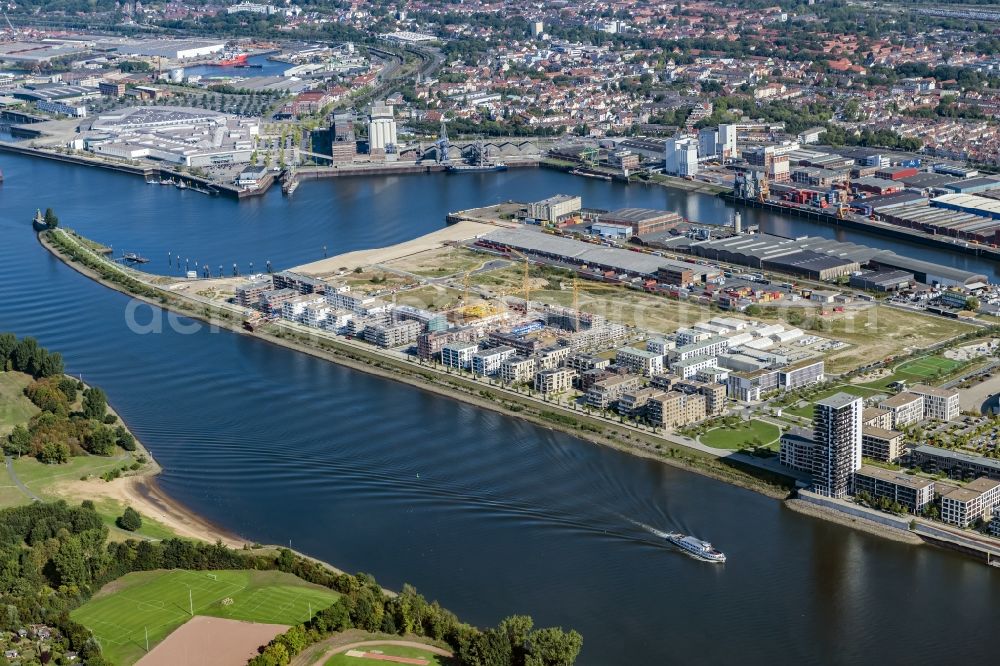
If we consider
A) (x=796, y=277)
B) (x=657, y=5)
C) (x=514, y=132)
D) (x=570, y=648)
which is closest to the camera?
(x=570, y=648)

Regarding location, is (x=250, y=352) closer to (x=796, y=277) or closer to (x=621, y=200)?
(x=796, y=277)

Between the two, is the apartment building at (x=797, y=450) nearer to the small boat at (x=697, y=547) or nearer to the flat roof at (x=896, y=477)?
the flat roof at (x=896, y=477)

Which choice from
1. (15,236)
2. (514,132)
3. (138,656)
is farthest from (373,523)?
(514,132)

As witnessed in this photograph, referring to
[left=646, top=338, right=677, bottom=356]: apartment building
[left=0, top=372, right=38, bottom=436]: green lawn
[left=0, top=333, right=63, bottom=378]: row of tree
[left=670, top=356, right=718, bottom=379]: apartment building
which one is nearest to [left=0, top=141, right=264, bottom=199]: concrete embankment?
[left=0, top=333, right=63, bottom=378]: row of tree

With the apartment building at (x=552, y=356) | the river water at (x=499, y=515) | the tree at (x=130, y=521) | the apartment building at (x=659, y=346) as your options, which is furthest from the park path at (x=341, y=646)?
the apartment building at (x=659, y=346)

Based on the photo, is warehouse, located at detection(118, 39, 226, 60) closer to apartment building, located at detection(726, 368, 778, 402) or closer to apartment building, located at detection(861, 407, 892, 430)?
apartment building, located at detection(726, 368, 778, 402)

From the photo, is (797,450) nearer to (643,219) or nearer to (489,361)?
(489,361)
